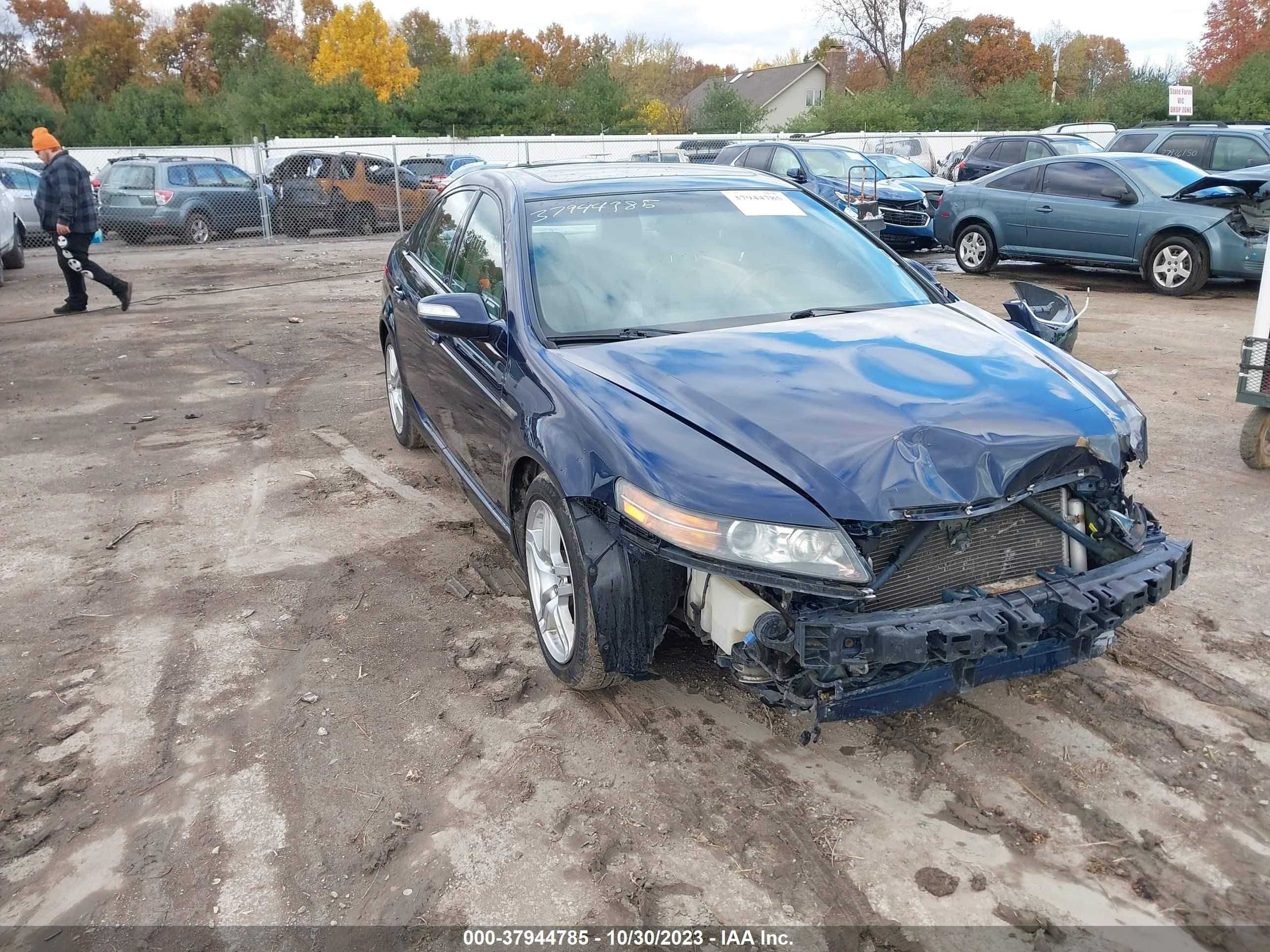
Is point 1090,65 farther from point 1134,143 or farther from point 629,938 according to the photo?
point 629,938

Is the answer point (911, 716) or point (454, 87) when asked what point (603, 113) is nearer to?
point (454, 87)

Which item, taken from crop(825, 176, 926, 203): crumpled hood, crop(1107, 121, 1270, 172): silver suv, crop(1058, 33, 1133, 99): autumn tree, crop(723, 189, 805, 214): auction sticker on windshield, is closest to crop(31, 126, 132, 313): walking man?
crop(723, 189, 805, 214): auction sticker on windshield

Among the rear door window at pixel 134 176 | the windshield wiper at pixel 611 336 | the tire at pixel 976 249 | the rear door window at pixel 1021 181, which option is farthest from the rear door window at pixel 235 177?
the windshield wiper at pixel 611 336

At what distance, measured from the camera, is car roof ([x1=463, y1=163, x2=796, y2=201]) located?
4266 millimetres

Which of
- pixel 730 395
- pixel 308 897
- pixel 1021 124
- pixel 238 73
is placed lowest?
pixel 308 897

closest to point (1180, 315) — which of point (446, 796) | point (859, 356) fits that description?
point (859, 356)

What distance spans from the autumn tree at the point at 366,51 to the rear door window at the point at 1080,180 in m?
45.9

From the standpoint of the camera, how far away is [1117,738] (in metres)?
3.18

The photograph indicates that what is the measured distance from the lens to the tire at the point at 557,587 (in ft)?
10.3

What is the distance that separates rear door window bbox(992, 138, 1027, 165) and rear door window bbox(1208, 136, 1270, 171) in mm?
3719

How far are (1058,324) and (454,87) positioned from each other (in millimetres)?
33010

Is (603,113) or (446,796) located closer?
(446,796)

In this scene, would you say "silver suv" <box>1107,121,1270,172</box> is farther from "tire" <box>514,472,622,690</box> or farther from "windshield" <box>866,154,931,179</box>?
"tire" <box>514,472,622,690</box>

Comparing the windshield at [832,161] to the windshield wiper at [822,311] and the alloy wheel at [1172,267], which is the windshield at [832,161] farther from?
the windshield wiper at [822,311]
